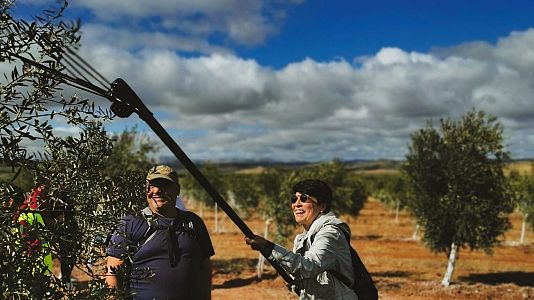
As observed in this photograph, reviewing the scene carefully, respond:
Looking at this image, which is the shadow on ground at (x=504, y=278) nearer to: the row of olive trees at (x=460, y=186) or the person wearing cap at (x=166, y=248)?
the row of olive trees at (x=460, y=186)

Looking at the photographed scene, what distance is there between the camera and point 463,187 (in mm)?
20031

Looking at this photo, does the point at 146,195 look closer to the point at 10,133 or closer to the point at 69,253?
the point at 69,253

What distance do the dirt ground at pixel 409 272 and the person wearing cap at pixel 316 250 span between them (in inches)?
567

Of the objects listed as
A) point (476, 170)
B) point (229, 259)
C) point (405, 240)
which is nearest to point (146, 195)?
point (476, 170)

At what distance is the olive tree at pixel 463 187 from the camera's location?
64.9 feet

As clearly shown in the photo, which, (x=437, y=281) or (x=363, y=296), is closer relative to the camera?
(x=363, y=296)

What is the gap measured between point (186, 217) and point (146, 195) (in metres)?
0.64

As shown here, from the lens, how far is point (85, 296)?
2619 mm

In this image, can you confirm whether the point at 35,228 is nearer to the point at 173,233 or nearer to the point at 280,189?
the point at 173,233

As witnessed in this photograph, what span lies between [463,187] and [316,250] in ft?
58.1

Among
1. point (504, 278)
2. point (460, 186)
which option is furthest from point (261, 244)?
point (504, 278)

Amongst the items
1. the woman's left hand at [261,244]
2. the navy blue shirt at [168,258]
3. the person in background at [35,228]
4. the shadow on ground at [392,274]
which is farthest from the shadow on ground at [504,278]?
the person in background at [35,228]

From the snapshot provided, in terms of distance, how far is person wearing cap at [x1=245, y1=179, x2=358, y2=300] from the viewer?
414cm

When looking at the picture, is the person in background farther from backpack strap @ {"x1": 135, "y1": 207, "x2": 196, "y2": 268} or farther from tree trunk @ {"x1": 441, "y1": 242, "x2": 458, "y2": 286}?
tree trunk @ {"x1": 441, "y1": 242, "x2": 458, "y2": 286}
